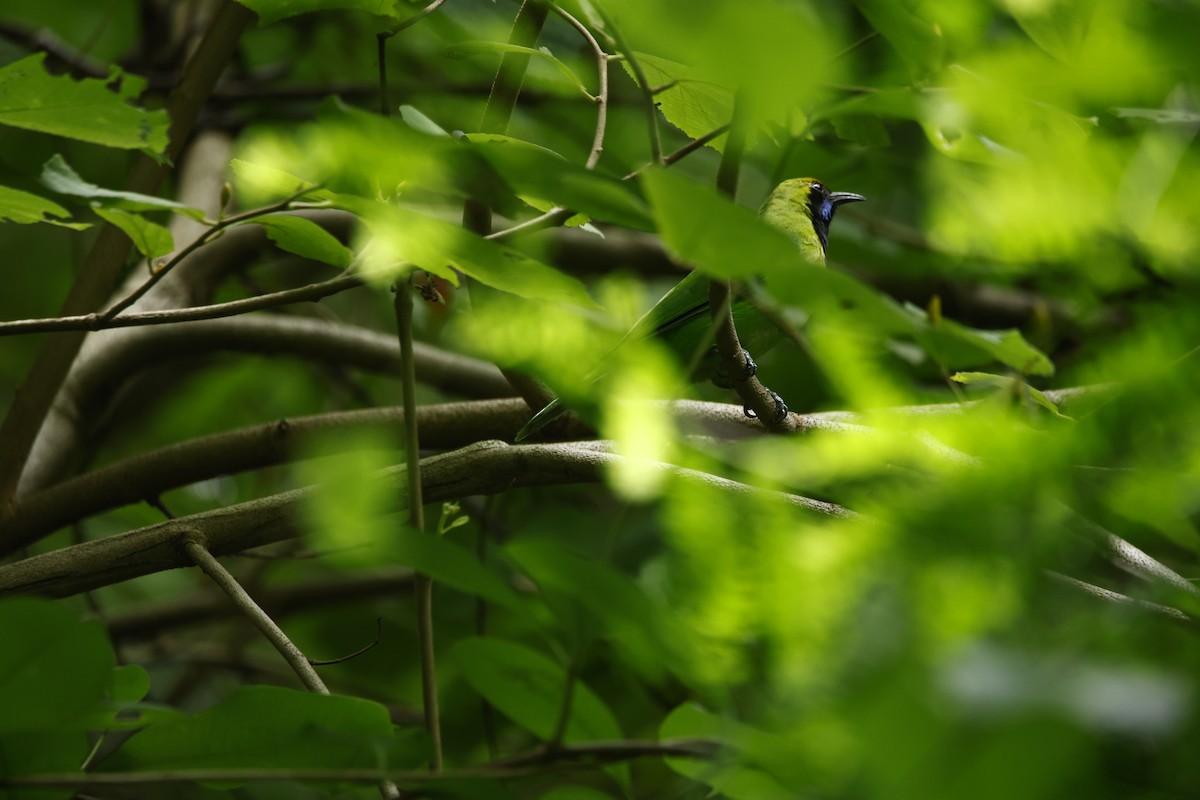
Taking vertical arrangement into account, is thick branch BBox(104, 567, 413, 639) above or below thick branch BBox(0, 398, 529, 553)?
below

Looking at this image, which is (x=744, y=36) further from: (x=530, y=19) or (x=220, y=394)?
(x=220, y=394)

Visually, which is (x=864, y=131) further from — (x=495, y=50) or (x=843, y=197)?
(x=843, y=197)

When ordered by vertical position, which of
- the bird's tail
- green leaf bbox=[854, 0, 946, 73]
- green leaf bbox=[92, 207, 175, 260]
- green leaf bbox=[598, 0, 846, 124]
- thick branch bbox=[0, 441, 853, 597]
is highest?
green leaf bbox=[598, 0, 846, 124]

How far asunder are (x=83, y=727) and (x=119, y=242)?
1655 mm

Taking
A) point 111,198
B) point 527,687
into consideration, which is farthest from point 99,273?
point 527,687

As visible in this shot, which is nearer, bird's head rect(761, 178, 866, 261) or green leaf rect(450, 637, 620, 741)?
green leaf rect(450, 637, 620, 741)

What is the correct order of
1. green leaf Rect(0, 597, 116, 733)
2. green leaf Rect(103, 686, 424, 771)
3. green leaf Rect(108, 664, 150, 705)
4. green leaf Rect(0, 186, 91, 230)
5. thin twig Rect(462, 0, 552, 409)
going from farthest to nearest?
1. thin twig Rect(462, 0, 552, 409)
2. green leaf Rect(0, 186, 91, 230)
3. green leaf Rect(108, 664, 150, 705)
4. green leaf Rect(103, 686, 424, 771)
5. green leaf Rect(0, 597, 116, 733)

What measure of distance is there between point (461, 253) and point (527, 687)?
36 cm

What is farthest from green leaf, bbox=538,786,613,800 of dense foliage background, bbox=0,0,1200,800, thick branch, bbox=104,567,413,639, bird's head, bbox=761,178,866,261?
bird's head, bbox=761,178,866,261

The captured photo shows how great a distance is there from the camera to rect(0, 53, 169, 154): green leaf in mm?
1172

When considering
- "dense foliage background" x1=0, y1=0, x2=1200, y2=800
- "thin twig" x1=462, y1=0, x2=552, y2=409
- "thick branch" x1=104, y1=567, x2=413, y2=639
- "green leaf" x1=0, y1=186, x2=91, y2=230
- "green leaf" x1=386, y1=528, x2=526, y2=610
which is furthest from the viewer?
"thick branch" x1=104, y1=567, x2=413, y2=639

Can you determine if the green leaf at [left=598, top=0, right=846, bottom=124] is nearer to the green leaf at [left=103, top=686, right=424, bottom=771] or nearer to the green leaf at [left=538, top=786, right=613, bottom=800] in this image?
the green leaf at [left=538, top=786, right=613, bottom=800]

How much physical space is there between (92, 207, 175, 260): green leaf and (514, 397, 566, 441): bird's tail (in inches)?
34.9

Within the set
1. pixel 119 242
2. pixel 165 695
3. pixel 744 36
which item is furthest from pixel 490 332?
pixel 165 695
